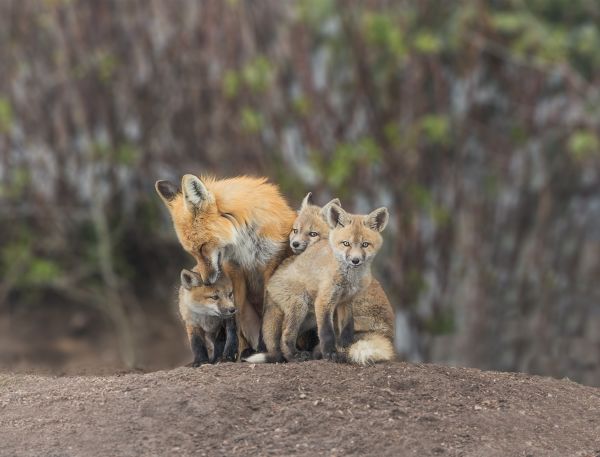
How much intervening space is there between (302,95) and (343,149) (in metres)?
1.55

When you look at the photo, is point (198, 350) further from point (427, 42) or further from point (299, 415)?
point (427, 42)

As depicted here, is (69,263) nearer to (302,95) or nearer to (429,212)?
(302,95)

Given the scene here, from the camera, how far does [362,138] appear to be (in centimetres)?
1711

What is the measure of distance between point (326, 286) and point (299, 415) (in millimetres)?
1140

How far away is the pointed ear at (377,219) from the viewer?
7707mm

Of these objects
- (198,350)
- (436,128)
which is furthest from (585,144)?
(198,350)

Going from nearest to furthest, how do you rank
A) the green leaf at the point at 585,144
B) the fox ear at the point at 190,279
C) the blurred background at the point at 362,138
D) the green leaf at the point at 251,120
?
the fox ear at the point at 190,279
the green leaf at the point at 585,144
the green leaf at the point at 251,120
the blurred background at the point at 362,138

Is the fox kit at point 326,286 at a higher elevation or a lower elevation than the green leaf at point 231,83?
lower

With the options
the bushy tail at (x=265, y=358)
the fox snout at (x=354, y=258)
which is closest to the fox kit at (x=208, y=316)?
the bushy tail at (x=265, y=358)

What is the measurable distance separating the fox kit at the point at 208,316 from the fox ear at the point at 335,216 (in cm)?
106

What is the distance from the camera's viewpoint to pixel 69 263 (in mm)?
19594

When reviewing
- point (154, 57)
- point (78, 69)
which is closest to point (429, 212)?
point (154, 57)

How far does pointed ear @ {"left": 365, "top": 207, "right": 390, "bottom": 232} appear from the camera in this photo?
7707mm

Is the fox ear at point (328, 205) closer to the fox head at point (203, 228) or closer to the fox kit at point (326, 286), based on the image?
the fox kit at point (326, 286)
